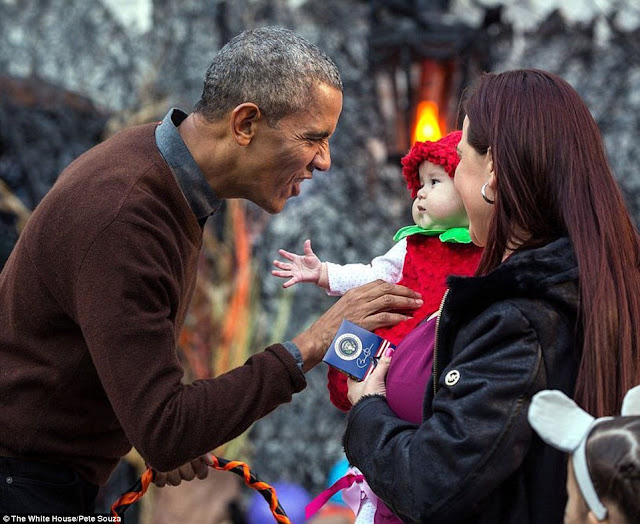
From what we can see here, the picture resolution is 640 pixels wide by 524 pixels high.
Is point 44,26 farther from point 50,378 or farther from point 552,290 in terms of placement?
point 552,290

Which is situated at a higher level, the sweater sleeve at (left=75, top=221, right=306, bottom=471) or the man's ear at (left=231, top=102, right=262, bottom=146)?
the man's ear at (left=231, top=102, right=262, bottom=146)

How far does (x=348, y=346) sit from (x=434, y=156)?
2.05 feet

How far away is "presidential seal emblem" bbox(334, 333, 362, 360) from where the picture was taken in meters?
2.49

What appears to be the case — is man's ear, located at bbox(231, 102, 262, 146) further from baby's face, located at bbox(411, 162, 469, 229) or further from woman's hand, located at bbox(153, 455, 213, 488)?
woman's hand, located at bbox(153, 455, 213, 488)

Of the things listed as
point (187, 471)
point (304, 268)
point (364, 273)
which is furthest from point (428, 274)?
point (187, 471)

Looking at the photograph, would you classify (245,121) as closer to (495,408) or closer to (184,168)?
(184,168)

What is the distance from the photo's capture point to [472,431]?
1.91 metres

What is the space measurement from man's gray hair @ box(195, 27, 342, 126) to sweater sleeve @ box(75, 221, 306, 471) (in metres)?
Answer: 0.54

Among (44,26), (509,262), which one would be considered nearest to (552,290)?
(509,262)

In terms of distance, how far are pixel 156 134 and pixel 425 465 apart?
4.18ft

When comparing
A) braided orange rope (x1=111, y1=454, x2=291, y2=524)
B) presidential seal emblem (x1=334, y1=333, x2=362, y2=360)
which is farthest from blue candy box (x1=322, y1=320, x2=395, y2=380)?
braided orange rope (x1=111, y1=454, x2=291, y2=524)

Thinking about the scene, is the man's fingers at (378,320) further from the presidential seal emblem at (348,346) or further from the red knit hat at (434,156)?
the red knit hat at (434,156)

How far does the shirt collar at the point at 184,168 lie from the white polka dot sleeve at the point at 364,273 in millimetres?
478

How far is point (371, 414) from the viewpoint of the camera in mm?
2191
